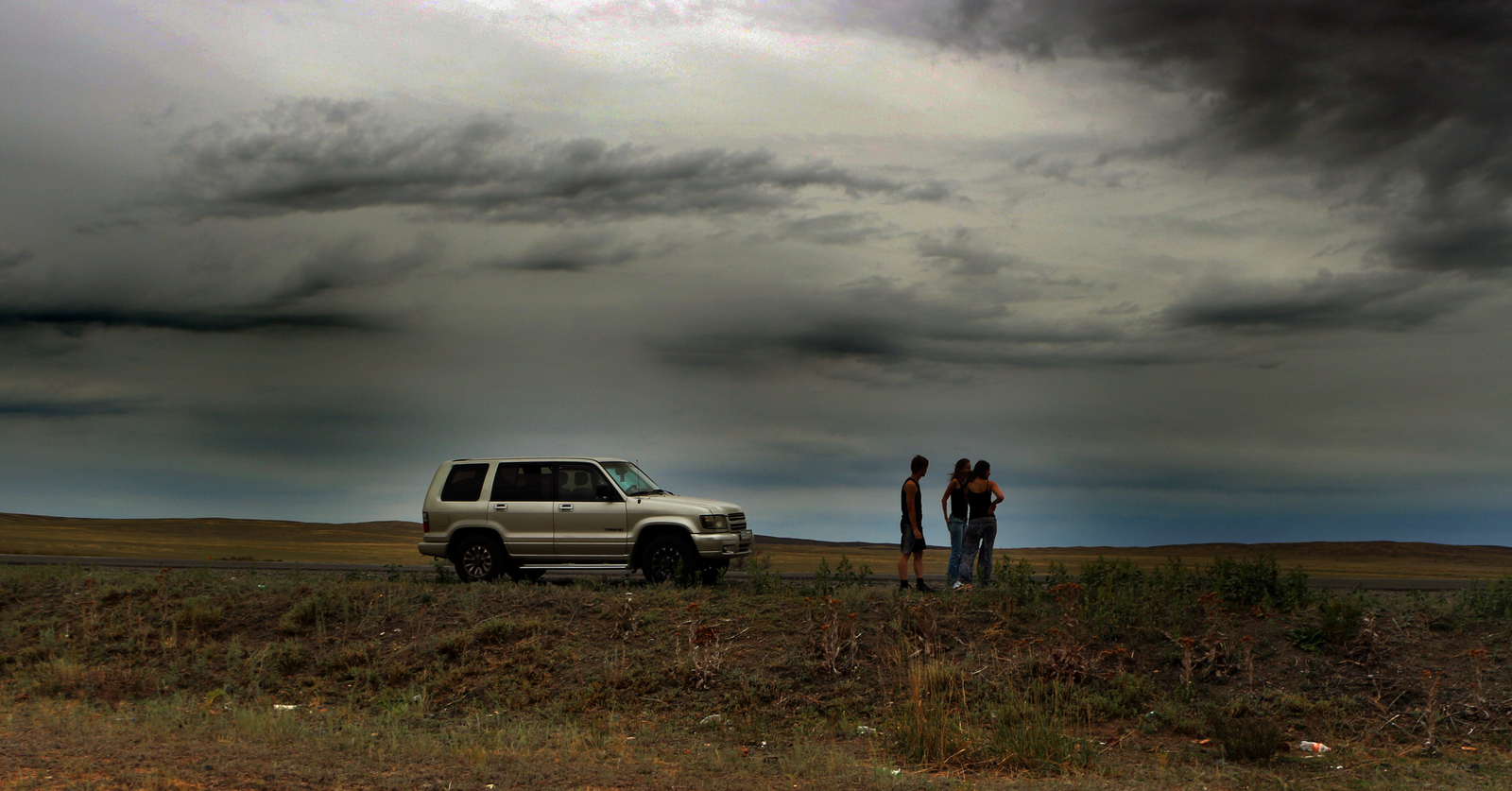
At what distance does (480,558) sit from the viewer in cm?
1702

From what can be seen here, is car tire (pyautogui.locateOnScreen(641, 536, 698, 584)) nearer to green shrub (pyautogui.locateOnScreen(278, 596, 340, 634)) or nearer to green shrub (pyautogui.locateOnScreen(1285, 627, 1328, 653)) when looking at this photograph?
green shrub (pyautogui.locateOnScreen(278, 596, 340, 634))

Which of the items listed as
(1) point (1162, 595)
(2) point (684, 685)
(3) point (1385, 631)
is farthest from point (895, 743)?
(3) point (1385, 631)

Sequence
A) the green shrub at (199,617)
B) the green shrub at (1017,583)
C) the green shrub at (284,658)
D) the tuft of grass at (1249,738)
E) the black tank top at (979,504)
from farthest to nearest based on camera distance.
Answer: the black tank top at (979,504), the green shrub at (199,617), the green shrub at (1017,583), the green shrub at (284,658), the tuft of grass at (1249,738)

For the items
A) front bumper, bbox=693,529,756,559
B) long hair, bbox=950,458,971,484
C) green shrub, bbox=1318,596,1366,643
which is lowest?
green shrub, bbox=1318,596,1366,643

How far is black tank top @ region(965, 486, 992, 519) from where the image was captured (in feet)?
51.5

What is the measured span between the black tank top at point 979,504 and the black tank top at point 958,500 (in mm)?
211

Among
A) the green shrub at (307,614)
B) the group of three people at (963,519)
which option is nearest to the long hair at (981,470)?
the group of three people at (963,519)

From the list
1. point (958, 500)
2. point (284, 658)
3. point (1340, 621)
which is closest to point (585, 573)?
point (284, 658)

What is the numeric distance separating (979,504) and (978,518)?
222 millimetres

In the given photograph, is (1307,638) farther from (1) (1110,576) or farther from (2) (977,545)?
(2) (977,545)

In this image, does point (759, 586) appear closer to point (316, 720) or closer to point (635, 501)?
point (635, 501)

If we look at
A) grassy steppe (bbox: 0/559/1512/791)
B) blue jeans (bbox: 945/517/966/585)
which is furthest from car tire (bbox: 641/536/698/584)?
blue jeans (bbox: 945/517/966/585)

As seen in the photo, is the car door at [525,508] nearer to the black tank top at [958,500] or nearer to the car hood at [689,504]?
the car hood at [689,504]

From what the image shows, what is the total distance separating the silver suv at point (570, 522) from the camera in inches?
637
